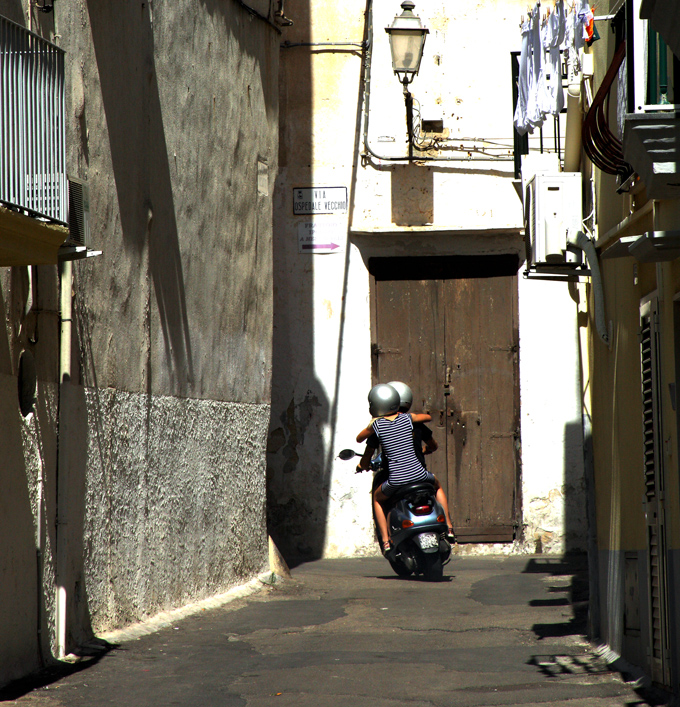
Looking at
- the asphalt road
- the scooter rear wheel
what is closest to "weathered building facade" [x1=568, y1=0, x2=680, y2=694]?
the asphalt road

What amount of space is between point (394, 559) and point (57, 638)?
4159 millimetres

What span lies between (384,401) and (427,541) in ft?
4.78

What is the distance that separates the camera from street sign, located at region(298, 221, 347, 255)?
1209 centimetres

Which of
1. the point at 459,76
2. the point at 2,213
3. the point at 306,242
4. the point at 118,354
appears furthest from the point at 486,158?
the point at 2,213

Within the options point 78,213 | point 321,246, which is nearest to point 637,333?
point 78,213

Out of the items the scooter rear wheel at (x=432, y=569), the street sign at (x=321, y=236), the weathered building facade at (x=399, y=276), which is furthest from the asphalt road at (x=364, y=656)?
the street sign at (x=321, y=236)

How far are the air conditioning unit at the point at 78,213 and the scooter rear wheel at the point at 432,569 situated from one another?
4.81 m

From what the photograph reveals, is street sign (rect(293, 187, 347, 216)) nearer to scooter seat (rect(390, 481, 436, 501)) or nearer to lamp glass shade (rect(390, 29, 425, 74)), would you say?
lamp glass shade (rect(390, 29, 425, 74))

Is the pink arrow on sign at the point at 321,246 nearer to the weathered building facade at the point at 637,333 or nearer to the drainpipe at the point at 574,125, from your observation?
the drainpipe at the point at 574,125

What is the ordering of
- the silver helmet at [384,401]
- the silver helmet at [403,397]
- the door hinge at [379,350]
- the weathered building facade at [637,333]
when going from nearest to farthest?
the weathered building facade at [637,333]
the silver helmet at [384,401]
the silver helmet at [403,397]
the door hinge at [379,350]

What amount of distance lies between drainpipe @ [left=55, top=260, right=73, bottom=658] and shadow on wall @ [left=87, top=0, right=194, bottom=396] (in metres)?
1.04

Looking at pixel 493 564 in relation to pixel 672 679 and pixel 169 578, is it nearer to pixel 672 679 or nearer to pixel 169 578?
pixel 169 578

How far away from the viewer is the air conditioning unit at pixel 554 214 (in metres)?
7.36

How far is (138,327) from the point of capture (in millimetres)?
7738
